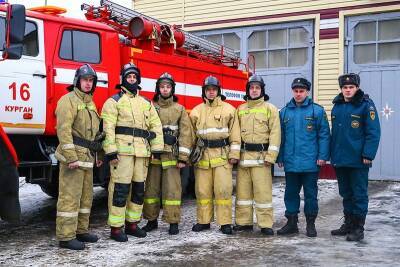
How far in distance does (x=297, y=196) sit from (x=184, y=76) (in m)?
2.77

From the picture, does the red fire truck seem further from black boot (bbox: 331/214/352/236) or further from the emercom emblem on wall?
the emercom emblem on wall

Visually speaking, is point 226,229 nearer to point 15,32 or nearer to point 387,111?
point 15,32

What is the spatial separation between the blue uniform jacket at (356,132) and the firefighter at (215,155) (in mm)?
1166

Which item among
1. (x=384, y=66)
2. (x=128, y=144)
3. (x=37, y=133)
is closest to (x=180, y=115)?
(x=128, y=144)

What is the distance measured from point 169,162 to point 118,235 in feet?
3.38

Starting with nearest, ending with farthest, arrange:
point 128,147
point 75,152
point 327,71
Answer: point 75,152, point 128,147, point 327,71

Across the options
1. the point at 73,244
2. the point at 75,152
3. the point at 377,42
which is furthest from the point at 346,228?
the point at 377,42

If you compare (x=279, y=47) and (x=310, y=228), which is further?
(x=279, y=47)

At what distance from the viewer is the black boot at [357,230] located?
222 inches

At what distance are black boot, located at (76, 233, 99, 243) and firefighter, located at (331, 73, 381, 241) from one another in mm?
2782

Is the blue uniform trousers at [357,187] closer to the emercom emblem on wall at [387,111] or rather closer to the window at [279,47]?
the emercom emblem on wall at [387,111]

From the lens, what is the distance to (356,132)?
5.67 metres

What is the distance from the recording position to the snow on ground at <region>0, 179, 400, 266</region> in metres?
4.76

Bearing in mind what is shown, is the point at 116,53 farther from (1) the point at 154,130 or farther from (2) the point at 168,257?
(2) the point at 168,257
